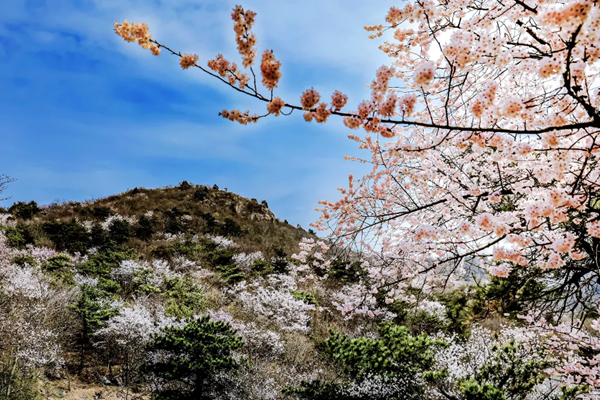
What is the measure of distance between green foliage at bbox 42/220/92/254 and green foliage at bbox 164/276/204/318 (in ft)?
24.7

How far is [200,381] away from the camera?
6.93m

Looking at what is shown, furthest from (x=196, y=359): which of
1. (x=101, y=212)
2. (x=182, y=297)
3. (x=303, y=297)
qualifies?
(x=101, y=212)

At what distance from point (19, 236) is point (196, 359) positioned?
14239 millimetres

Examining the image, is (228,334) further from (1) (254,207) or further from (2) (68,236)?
(1) (254,207)

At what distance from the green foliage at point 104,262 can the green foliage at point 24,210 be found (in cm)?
918

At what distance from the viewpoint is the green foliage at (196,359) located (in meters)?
6.81

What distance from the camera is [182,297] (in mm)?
12188

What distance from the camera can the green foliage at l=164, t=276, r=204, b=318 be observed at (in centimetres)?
1045

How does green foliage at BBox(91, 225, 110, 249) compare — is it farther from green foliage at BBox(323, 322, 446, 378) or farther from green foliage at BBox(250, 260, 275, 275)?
green foliage at BBox(323, 322, 446, 378)

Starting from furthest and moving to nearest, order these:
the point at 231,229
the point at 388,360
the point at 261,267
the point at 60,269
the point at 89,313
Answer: the point at 231,229, the point at 261,267, the point at 60,269, the point at 89,313, the point at 388,360

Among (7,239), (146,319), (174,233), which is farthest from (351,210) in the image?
(174,233)

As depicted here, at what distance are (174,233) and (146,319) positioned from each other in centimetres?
1535

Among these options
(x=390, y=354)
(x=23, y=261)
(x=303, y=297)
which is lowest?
(x=390, y=354)

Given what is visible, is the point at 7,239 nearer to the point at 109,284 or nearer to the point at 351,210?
the point at 109,284
